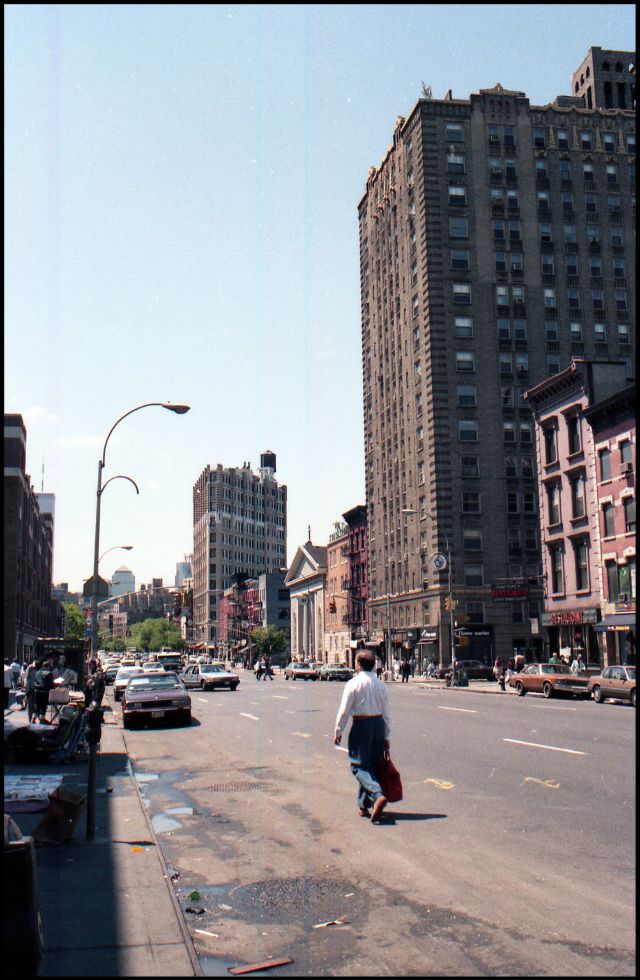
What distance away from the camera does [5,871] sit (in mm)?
4949

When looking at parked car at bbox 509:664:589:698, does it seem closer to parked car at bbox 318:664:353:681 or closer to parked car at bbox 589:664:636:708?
parked car at bbox 589:664:636:708

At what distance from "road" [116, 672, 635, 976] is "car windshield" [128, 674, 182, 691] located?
27.5 ft

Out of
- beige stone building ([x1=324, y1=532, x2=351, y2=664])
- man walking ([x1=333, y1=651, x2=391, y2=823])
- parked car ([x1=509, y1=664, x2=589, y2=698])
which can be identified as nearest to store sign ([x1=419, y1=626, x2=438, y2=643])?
beige stone building ([x1=324, y1=532, x2=351, y2=664])

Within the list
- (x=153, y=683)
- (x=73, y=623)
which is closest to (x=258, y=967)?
(x=153, y=683)

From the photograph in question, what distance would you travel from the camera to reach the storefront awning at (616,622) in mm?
40906

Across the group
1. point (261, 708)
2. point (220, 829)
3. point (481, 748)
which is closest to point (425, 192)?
point (261, 708)

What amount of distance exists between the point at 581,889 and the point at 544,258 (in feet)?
245

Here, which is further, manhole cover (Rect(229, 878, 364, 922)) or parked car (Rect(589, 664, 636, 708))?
parked car (Rect(589, 664, 636, 708))

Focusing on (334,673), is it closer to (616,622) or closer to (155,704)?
(616,622)

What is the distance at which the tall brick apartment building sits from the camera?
66.3 meters

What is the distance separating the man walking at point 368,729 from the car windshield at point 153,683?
16354mm

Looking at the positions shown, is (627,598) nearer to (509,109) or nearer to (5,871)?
(5,871)

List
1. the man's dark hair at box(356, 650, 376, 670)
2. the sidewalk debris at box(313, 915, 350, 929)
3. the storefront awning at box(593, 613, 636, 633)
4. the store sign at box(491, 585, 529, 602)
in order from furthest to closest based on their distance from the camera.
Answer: the store sign at box(491, 585, 529, 602) → the storefront awning at box(593, 613, 636, 633) → the man's dark hair at box(356, 650, 376, 670) → the sidewalk debris at box(313, 915, 350, 929)

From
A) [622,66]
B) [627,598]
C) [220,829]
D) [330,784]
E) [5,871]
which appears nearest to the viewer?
[5,871]
